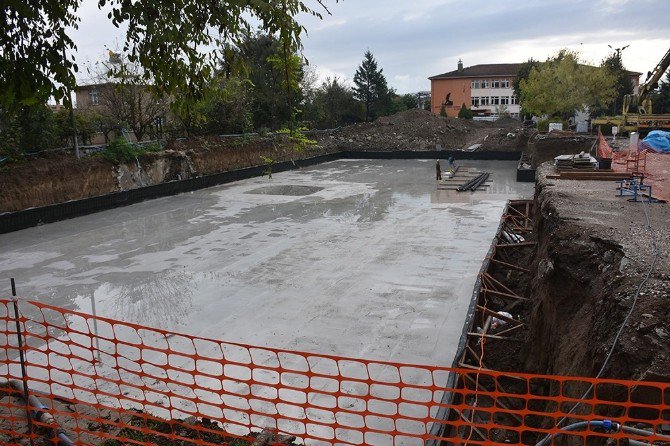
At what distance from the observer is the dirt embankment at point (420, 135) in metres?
37.3

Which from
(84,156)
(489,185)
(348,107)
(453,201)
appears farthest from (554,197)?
(348,107)

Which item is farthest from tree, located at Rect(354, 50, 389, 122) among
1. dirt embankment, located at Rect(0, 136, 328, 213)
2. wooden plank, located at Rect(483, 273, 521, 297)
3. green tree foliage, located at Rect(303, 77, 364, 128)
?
wooden plank, located at Rect(483, 273, 521, 297)

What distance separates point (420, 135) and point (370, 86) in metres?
14.4

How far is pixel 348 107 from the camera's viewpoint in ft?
161

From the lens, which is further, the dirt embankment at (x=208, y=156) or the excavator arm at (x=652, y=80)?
the excavator arm at (x=652, y=80)

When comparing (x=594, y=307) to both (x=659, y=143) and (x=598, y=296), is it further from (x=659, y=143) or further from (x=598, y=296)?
(x=659, y=143)

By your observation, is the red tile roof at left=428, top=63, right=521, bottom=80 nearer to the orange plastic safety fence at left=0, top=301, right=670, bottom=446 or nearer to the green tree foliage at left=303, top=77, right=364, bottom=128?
the green tree foliage at left=303, top=77, right=364, bottom=128

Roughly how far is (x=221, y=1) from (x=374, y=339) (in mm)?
5528

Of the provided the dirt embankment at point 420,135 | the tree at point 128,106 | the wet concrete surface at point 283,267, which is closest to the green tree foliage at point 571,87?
the dirt embankment at point 420,135

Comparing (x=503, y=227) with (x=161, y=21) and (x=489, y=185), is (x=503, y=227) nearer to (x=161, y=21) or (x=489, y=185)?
(x=489, y=185)

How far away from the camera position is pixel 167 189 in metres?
22.6

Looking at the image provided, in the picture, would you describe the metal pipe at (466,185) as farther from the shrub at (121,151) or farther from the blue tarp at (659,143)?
the shrub at (121,151)

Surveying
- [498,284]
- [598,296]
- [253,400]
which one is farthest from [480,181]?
[253,400]

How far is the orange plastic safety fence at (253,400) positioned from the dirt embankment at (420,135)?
1222 inches
